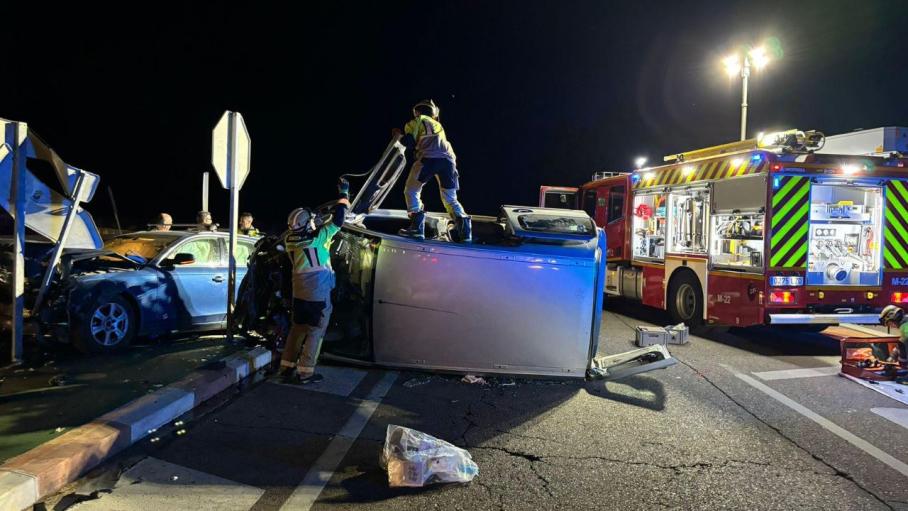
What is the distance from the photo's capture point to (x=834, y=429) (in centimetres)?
475

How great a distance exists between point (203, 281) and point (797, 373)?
23.6 feet

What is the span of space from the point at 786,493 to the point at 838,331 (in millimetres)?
7306

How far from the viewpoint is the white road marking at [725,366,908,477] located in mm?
4078

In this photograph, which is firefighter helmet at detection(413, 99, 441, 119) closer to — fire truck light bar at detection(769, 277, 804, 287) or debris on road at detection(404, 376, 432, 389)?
debris on road at detection(404, 376, 432, 389)

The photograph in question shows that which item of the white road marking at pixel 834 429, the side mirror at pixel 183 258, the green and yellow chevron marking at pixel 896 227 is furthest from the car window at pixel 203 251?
the green and yellow chevron marking at pixel 896 227

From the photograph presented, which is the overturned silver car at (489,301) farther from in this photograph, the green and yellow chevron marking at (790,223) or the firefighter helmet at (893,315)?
the green and yellow chevron marking at (790,223)

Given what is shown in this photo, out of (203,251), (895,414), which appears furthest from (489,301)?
(203,251)

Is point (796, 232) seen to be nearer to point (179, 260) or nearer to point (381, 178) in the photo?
point (381, 178)

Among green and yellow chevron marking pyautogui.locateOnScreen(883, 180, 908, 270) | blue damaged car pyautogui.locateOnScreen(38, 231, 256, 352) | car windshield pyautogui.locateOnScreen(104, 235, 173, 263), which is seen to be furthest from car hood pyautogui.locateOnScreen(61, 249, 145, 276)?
green and yellow chevron marking pyautogui.locateOnScreen(883, 180, 908, 270)

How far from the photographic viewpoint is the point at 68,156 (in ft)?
121

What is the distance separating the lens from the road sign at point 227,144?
6.48 metres

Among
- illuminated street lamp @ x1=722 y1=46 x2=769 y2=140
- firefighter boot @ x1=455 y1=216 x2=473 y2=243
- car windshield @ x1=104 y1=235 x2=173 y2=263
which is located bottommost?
car windshield @ x1=104 y1=235 x2=173 y2=263

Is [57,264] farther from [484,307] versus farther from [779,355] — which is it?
[779,355]

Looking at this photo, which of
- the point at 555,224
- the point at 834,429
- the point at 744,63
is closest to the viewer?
the point at 834,429
